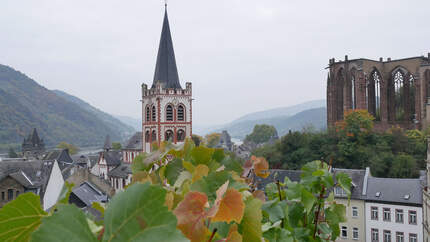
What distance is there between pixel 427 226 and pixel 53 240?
777 inches

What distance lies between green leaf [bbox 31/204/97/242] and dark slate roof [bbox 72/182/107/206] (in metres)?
21.2

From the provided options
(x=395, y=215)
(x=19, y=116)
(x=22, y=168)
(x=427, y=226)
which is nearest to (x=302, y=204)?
(x=427, y=226)

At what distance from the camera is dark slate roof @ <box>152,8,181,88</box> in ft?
125

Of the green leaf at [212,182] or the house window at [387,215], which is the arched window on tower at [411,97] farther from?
the green leaf at [212,182]

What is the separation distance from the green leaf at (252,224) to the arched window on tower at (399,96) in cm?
4927

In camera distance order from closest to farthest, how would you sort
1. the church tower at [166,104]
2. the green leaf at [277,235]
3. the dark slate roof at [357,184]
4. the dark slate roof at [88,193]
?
the green leaf at [277,235]
the dark slate roof at [88,193]
the dark slate roof at [357,184]
the church tower at [166,104]

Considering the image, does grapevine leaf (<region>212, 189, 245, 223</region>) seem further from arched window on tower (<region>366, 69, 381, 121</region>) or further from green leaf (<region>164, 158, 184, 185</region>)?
arched window on tower (<region>366, 69, 381, 121</region>)

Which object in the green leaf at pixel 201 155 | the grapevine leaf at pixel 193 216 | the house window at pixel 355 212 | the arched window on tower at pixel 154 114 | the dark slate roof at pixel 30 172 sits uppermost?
the arched window on tower at pixel 154 114

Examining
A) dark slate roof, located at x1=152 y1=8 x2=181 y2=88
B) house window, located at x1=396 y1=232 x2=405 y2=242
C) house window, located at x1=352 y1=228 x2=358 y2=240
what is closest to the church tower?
dark slate roof, located at x1=152 y1=8 x2=181 y2=88

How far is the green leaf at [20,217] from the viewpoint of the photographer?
857mm

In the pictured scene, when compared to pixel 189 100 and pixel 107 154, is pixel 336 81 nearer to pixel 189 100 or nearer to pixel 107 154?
pixel 189 100

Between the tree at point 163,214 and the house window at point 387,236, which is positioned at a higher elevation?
the tree at point 163,214

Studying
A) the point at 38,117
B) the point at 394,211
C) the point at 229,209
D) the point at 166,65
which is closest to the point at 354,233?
the point at 394,211

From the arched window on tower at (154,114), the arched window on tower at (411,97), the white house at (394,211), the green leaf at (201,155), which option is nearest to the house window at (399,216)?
the white house at (394,211)
